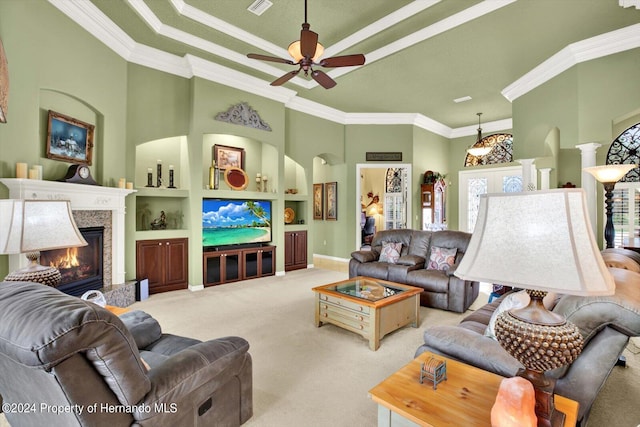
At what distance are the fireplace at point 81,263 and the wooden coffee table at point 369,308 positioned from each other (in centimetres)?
287

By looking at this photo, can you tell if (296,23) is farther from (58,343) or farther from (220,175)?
(58,343)

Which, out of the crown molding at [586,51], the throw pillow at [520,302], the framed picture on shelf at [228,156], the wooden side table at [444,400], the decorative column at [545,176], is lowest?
the wooden side table at [444,400]

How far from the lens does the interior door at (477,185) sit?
769cm

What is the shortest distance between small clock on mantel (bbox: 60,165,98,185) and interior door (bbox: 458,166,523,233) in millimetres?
7711

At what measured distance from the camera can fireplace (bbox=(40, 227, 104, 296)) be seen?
3400mm

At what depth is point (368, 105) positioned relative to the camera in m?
6.89

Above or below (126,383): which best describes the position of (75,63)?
above

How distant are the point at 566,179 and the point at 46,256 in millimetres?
8467

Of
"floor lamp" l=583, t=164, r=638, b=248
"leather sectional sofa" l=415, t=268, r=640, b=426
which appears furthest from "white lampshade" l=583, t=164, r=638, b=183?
"leather sectional sofa" l=415, t=268, r=640, b=426

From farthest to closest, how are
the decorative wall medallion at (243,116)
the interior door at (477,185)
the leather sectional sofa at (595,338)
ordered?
1. the interior door at (477,185)
2. the decorative wall medallion at (243,116)
3. the leather sectional sofa at (595,338)

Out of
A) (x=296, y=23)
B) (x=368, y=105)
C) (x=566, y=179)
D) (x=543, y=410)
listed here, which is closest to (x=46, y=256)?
(x=296, y=23)

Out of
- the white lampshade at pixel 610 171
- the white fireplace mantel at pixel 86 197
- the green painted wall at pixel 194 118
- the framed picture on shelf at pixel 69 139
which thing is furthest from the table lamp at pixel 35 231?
the white lampshade at pixel 610 171

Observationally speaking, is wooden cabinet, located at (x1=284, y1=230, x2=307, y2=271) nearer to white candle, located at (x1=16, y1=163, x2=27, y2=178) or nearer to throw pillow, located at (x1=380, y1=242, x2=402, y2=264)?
throw pillow, located at (x1=380, y1=242, x2=402, y2=264)

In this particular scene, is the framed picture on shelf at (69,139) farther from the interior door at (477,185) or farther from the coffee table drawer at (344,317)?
the interior door at (477,185)
